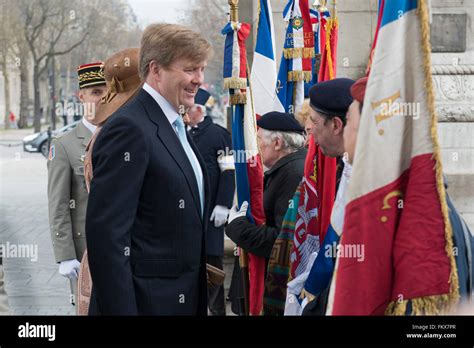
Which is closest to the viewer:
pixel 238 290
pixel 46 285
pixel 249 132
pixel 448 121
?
pixel 249 132

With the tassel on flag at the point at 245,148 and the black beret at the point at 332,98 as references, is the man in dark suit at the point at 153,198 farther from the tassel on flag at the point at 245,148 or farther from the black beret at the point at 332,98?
the tassel on flag at the point at 245,148

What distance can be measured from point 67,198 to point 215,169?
2760mm

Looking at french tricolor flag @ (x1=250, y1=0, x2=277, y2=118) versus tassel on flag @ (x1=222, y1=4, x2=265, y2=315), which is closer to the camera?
tassel on flag @ (x1=222, y1=4, x2=265, y2=315)

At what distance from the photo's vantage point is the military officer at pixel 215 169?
7332 mm

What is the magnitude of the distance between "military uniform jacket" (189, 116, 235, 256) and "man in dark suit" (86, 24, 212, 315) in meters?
3.90

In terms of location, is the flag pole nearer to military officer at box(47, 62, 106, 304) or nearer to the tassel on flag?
the tassel on flag

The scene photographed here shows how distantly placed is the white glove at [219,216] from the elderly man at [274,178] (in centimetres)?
227

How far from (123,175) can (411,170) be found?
1.11m

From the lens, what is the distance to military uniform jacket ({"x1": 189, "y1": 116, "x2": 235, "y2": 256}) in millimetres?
7359

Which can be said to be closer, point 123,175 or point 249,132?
point 123,175

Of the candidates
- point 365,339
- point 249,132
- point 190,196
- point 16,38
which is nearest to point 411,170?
point 365,339

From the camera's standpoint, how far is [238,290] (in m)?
6.21

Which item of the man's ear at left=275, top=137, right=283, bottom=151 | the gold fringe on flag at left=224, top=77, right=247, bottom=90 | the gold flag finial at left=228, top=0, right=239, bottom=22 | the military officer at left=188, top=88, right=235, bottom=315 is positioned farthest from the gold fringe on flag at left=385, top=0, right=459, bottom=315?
the military officer at left=188, top=88, right=235, bottom=315

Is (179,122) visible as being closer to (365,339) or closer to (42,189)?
(365,339)
